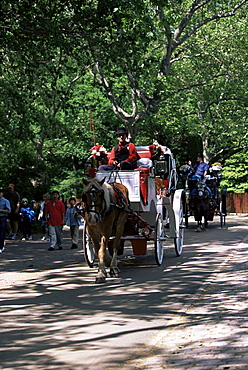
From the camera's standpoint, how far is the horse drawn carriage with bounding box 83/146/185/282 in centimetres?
1291

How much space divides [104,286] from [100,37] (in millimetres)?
8754

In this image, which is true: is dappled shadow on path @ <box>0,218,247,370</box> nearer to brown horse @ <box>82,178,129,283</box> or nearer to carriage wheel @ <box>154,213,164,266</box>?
carriage wheel @ <box>154,213,164,266</box>

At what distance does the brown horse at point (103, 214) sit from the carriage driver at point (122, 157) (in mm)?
1018

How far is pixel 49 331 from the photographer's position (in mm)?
8414

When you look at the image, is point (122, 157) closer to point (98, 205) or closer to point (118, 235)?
point (118, 235)

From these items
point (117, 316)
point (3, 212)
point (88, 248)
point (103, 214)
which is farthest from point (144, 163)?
point (117, 316)

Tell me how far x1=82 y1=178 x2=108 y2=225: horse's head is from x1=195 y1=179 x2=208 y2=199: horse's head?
14.0 m

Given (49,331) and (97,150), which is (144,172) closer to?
(97,150)

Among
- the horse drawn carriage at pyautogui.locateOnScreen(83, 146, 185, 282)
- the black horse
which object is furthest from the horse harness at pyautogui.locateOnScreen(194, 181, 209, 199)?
the horse drawn carriage at pyautogui.locateOnScreen(83, 146, 185, 282)

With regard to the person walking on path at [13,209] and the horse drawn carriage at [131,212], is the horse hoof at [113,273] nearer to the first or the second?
the horse drawn carriage at [131,212]

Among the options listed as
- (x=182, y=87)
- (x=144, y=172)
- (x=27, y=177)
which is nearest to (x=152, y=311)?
(x=144, y=172)

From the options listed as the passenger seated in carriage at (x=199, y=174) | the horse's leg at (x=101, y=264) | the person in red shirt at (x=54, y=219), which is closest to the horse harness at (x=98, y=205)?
the horse's leg at (x=101, y=264)

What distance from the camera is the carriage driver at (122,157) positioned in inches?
589

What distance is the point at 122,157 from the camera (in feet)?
50.2
